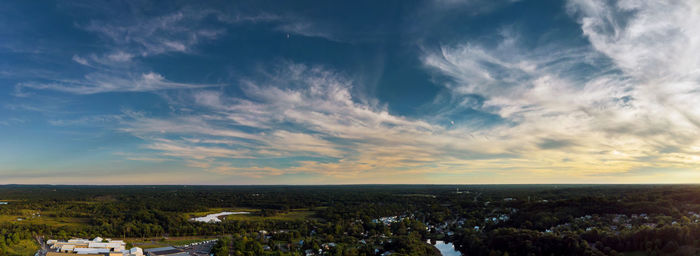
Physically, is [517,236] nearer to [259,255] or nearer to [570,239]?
[570,239]

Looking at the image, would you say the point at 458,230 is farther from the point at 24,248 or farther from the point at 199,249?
the point at 24,248

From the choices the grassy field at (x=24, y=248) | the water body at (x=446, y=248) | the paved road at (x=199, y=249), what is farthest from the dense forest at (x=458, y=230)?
the paved road at (x=199, y=249)

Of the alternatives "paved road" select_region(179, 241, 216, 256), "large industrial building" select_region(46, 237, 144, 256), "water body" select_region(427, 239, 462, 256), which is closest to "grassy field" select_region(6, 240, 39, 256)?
"large industrial building" select_region(46, 237, 144, 256)

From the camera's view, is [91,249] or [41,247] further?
[41,247]

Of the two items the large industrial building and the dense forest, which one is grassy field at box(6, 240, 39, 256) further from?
Result: the large industrial building

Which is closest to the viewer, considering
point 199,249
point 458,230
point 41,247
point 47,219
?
point 41,247

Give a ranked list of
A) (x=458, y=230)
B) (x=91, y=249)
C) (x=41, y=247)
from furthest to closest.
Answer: (x=458, y=230)
(x=41, y=247)
(x=91, y=249)

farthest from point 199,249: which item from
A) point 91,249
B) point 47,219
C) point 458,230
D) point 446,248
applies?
point 47,219

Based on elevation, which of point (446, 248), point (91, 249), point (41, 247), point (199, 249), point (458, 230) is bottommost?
point (446, 248)
